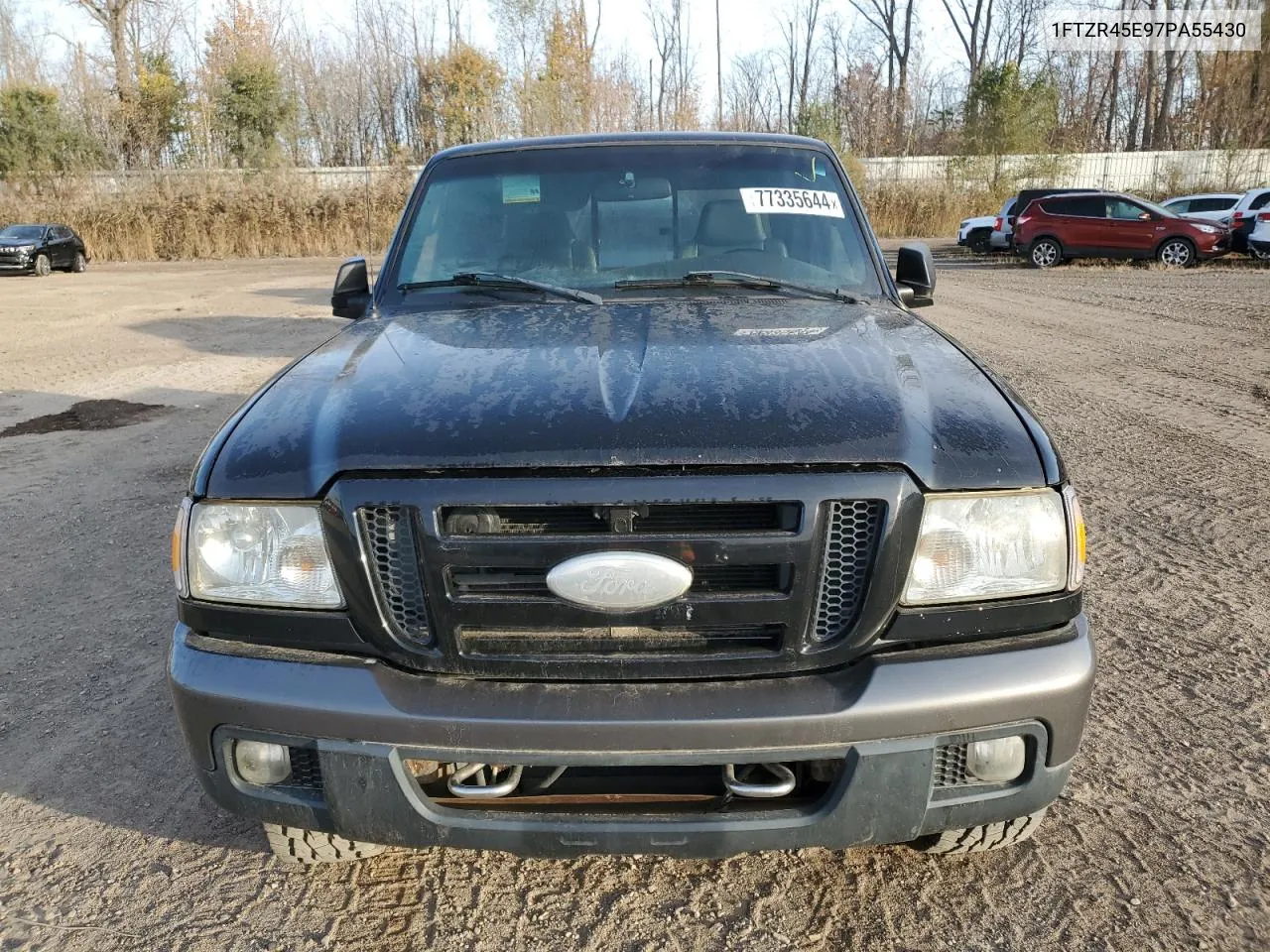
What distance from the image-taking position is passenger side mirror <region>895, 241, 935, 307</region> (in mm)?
3375

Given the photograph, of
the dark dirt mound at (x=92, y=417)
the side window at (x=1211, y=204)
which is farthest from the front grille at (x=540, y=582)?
the side window at (x=1211, y=204)

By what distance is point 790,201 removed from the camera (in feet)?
10.5

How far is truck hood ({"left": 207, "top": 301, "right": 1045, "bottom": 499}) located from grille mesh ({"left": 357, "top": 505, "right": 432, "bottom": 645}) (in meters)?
0.10

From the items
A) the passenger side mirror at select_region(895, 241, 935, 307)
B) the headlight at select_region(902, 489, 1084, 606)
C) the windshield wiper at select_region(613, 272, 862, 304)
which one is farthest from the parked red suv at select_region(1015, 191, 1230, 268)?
the headlight at select_region(902, 489, 1084, 606)

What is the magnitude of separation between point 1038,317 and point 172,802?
12.6 metres

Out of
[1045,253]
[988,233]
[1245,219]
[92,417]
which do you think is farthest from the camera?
[988,233]

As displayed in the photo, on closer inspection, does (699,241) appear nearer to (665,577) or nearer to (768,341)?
(768,341)

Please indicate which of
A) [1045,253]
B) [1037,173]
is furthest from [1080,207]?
[1037,173]

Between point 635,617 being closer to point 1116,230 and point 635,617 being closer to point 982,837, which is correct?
point 982,837

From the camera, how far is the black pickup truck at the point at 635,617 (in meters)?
1.72

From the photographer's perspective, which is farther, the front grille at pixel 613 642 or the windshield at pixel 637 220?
the windshield at pixel 637 220

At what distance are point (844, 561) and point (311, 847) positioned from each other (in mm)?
1413

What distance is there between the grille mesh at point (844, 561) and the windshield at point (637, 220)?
55.6 inches

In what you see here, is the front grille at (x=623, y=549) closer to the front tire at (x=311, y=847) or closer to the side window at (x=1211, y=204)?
the front tire at (x=311, y=847)
